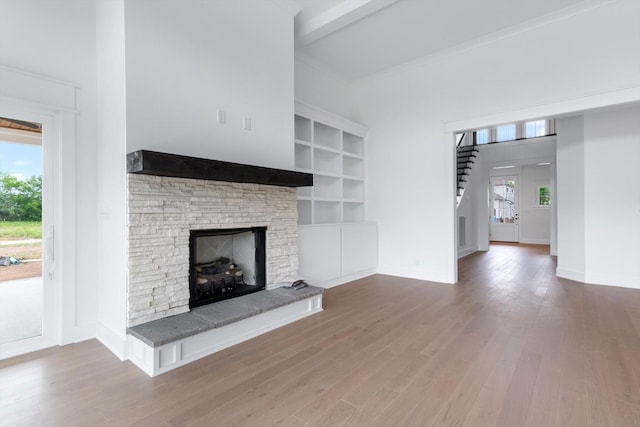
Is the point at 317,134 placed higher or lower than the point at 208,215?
higher

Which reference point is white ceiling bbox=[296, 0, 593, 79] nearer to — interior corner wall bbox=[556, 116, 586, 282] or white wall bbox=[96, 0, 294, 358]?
white wall bbox=[96, 0, 294, 358]

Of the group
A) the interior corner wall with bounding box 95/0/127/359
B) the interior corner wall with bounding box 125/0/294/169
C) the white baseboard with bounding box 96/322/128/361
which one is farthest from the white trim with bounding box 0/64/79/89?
the white baseboard with bounding box 96/322/128/361

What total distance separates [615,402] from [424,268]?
3169mm

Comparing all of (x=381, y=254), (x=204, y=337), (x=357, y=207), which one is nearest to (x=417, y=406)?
(x=204, y=337)

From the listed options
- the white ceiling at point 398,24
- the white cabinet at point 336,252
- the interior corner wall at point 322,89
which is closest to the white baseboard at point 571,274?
the white cabinet at point 336,252

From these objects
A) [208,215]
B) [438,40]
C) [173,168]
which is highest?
[438,40]

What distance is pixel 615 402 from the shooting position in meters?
1.84

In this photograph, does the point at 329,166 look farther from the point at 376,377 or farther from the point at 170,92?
the point at 376,377

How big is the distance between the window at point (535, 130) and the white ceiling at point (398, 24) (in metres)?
5.63

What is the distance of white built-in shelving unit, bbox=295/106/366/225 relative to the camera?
4621 mm

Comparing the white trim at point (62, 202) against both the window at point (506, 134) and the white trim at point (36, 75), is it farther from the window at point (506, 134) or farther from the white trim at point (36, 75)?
the window at point (506, 134)

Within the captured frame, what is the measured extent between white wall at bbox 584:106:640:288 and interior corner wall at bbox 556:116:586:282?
102 mm

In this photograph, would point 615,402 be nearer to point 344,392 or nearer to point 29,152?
point 344,392

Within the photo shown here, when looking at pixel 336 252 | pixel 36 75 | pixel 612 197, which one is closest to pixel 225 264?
pixel 336 252
